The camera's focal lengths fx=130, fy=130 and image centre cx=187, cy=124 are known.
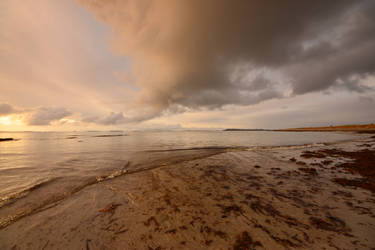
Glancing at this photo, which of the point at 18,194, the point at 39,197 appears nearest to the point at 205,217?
the point at 39,197

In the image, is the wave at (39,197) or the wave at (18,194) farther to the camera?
the wave at (18,194)

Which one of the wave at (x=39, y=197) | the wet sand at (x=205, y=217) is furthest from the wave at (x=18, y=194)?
the wet sand at (x=205, y=217)

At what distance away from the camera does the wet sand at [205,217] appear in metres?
3.34

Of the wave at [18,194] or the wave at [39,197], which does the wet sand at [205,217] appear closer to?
the wave at [39,197]

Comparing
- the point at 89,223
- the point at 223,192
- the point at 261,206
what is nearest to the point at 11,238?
the point at 89,223

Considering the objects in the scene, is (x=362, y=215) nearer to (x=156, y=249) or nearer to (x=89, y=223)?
(x=156, y=249)

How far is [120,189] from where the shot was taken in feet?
22.0

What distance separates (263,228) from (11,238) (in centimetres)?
722

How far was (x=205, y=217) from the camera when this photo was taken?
430cm

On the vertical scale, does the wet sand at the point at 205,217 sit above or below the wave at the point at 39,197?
below

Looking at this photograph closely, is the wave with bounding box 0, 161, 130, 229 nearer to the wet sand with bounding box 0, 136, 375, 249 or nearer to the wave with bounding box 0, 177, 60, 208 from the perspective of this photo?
the wave with bounding box 0, 177, 60, 208

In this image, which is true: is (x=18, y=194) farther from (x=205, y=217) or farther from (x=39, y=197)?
(x=205, y=217)

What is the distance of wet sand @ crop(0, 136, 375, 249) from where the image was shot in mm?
3340

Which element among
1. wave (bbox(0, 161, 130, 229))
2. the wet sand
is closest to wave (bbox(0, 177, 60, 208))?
wave (bbox(0, 161, 130, 229))
